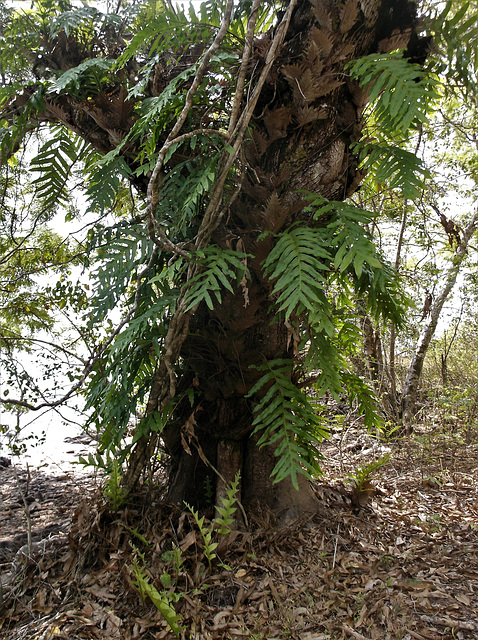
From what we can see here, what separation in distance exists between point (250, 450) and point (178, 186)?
137 cm

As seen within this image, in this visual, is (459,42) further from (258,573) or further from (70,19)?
(258,573)

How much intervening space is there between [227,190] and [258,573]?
1.66 meters

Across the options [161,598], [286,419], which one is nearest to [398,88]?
[286,419]

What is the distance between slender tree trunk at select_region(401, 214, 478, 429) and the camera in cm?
383

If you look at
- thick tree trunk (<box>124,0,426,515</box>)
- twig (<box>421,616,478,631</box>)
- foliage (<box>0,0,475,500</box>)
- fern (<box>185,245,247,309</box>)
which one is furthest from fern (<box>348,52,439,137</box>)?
twig (<box>421,616,478,631</box>)

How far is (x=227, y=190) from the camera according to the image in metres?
1.99

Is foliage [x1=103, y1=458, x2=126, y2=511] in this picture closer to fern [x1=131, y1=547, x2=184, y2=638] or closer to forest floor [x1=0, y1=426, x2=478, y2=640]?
forest floor [x1=0, y1=426, x2=478, y2=640]

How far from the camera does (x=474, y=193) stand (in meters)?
4.29

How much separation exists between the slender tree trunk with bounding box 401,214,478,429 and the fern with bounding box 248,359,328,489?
2.15m

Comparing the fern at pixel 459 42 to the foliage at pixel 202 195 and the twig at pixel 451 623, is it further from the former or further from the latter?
the twig at pixel 451 623

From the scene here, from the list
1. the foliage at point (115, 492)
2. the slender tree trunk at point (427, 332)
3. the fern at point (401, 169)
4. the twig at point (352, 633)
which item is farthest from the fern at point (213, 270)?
the slender tree trunk at point (427, 332)

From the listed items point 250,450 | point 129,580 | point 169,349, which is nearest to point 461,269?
point 250,450

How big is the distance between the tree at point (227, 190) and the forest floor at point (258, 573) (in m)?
0.24

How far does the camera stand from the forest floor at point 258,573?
5.04 feet
